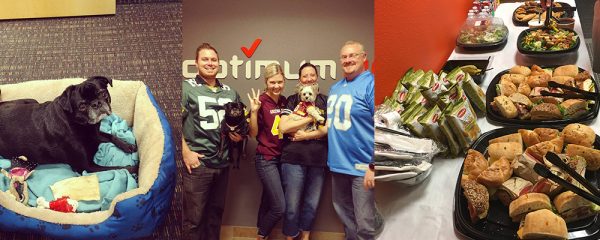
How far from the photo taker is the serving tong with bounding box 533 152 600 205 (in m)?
1.09

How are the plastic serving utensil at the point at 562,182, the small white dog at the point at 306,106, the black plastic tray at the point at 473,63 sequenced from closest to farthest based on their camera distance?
1. the plastic serving utensil at the point at 562,182
2. the small white dog at the point at 306,106
3. the black plastic tray at the point at 473,63

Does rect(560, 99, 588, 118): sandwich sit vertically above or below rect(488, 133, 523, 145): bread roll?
above

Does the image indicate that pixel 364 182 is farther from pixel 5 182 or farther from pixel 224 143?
pixel 5 182

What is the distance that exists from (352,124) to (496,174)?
528 millimetres

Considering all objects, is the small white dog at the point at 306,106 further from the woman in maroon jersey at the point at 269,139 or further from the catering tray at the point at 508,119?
the catering tray at the point at 508,119

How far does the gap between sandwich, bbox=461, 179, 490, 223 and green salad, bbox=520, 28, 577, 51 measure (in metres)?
0.72

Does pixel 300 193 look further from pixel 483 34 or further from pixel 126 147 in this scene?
pixel 483 34

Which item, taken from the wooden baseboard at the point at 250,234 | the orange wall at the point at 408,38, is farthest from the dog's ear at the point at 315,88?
the wooden baseboard at the point at 250,234

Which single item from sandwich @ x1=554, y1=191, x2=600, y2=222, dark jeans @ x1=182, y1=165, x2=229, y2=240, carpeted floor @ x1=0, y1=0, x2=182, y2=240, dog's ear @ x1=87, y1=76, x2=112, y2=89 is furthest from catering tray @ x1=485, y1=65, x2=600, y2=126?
dog's ear @ x1=87, y1=76, x2=112, y2=89

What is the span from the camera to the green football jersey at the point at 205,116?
1.49 m

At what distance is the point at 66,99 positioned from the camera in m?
1.54

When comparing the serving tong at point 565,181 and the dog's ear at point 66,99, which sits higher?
the dog's ear at point 66,99

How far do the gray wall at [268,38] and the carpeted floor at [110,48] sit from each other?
0.44ft

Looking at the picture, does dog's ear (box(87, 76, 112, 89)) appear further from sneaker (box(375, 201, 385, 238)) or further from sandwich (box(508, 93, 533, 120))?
sandwich (box(508, 93, 533, 120))
